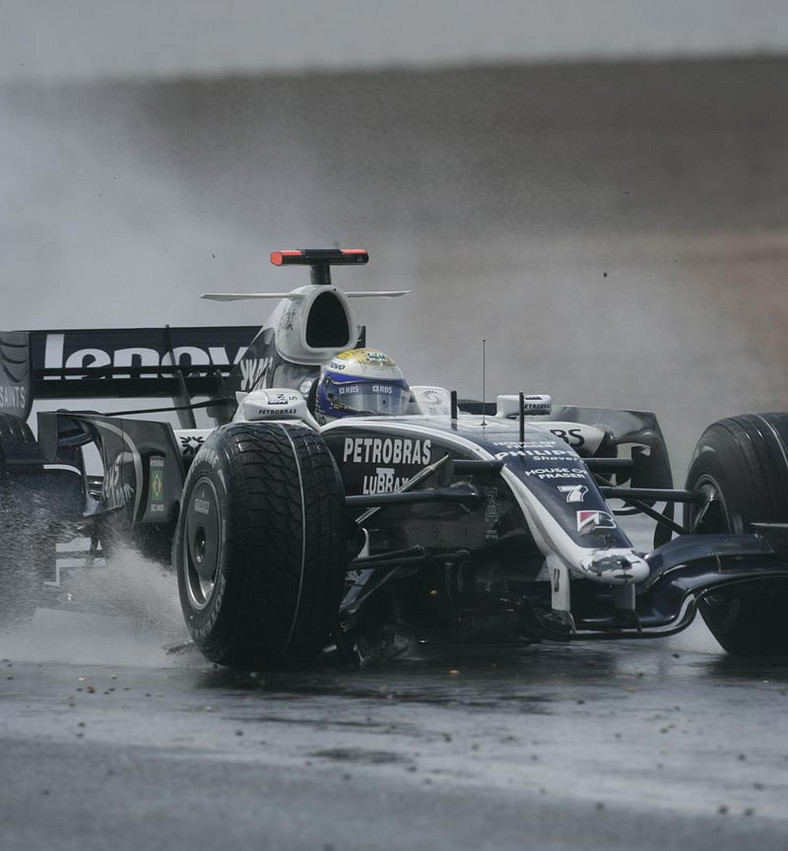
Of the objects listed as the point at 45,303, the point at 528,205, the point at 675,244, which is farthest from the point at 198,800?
the point at 675,244

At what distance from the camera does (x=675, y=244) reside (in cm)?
3856

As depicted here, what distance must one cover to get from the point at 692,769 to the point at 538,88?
23.7 m

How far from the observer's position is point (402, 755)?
6375 millimetres

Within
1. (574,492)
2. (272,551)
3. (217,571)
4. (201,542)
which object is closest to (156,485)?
(201,542)

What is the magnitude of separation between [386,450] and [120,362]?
395 cm

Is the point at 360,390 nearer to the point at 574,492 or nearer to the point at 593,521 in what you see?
the point at 574,492

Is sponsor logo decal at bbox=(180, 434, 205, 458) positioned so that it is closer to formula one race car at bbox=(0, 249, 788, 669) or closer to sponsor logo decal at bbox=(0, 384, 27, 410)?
formula one race car at bbox=(0, 249, 788, 669)

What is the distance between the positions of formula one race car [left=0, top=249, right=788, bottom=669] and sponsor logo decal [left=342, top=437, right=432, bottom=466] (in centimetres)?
1

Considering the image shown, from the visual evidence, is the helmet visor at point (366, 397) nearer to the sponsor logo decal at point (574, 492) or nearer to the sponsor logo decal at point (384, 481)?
the sponsor logo decal at point (384, 481)

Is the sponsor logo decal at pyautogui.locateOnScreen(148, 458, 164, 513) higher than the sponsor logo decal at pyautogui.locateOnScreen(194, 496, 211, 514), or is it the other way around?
the sponsor logo decal at pyautogui.locateOnScreen(148, 458, 164, 513)

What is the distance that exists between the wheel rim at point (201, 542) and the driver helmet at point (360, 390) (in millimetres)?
1460

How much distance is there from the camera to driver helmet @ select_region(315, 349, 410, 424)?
1057cm

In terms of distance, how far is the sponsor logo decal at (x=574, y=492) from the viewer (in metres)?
8.88

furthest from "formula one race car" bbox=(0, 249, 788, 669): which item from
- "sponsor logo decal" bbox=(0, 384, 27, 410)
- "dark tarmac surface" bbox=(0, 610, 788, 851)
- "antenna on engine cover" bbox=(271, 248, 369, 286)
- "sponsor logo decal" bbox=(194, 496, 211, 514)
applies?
"sponsor logo decal" bbox=(0, 384, 27, 410)
